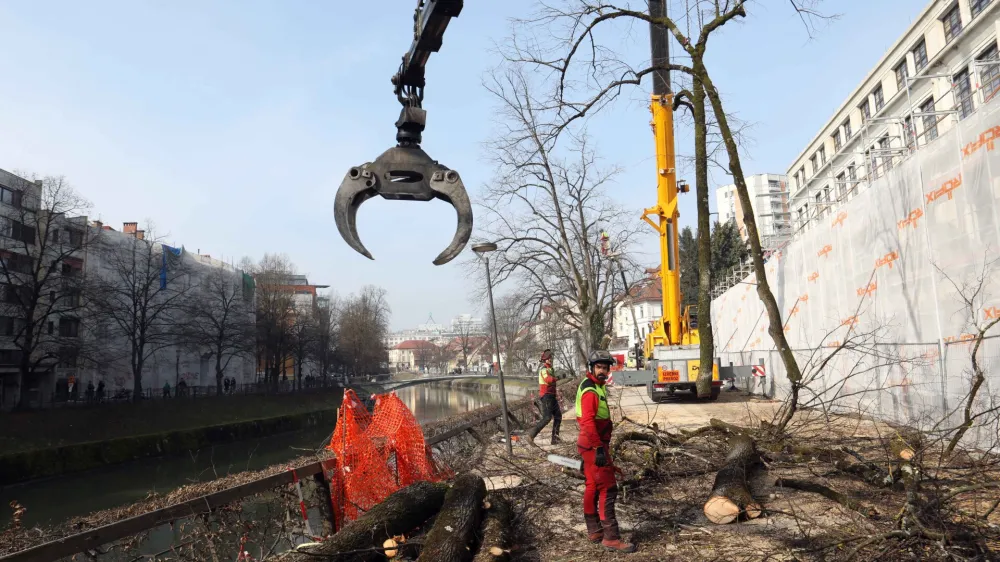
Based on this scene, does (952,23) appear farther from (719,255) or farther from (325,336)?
(325,336)

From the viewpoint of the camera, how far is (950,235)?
1052 cm

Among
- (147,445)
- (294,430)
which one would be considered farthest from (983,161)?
(294,430)

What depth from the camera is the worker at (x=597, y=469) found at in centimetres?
562

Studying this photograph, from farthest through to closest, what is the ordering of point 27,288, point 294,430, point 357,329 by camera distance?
point 357,329 → point 294,430 → point 27,288

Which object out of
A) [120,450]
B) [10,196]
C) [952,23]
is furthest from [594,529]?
[10,196]

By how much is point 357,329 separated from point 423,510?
194 ft

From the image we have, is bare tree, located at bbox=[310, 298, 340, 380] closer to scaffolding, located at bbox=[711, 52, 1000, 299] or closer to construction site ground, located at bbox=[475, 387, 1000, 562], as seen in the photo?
scaffolding, located at bbox=[711, 52, 1000, 299]

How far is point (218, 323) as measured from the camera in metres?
45.7

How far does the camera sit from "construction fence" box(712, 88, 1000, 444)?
9.09 m

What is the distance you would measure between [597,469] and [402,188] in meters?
2.98

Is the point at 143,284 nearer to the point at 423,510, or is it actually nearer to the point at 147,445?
the point at 147,445

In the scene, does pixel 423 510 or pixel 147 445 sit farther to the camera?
pixel 147 445

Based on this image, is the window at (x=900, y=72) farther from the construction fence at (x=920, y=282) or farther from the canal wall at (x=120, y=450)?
the canal wall at (x=120, y=450)

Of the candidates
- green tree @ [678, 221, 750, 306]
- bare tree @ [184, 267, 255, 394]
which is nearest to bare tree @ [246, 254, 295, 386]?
bare tree @ [184, 267, 255, 394]
